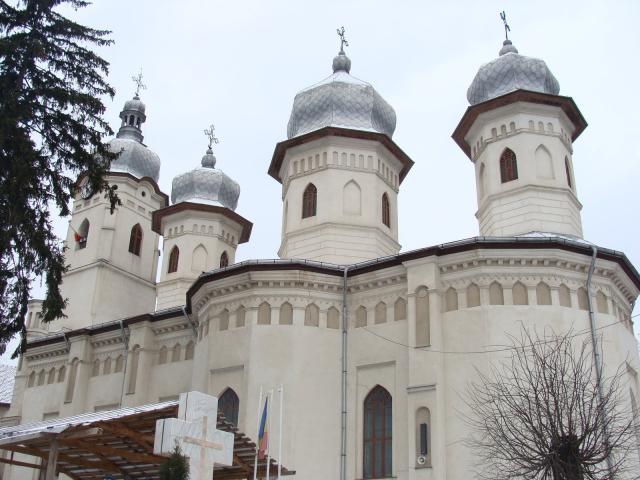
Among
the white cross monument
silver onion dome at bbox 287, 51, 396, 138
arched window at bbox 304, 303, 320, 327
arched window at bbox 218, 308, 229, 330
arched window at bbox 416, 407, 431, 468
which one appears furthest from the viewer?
silver onion dome at bbox 287, 51, 396, 138

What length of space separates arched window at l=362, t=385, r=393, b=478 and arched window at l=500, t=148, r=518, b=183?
7.98m

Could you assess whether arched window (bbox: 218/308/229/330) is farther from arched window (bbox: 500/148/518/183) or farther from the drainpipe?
arched window (bbox: 500/148/518/183)

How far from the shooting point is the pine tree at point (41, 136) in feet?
47.5

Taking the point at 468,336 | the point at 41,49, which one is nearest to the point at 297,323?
the point at 468,336

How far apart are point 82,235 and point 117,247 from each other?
187cm

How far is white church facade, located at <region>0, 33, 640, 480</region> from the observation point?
18.4 m

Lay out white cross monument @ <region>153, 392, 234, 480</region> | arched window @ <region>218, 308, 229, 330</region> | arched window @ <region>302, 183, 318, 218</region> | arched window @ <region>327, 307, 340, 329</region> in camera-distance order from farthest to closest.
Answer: arched window @ <region>302, 183, 318, 218</region> < arched window @ <region>218, 308, 229, 330</region> < arched window @ <region>327, 307, 340, 329</region> < white cross monument @ <region>153, 392, 234, 480</region>

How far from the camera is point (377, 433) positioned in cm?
1883

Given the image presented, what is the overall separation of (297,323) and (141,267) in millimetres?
13540

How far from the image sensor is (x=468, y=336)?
18.3m

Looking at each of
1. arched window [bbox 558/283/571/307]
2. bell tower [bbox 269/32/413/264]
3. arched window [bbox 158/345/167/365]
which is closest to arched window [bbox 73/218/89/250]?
arched window [bbox 158/345/167/365]

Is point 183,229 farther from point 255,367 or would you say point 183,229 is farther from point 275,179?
point 255,367

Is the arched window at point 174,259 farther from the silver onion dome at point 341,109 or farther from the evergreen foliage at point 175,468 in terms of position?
the evergreen foliage at point 175,468

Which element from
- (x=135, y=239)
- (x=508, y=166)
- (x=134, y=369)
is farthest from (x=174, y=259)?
(x=508, y=166)
